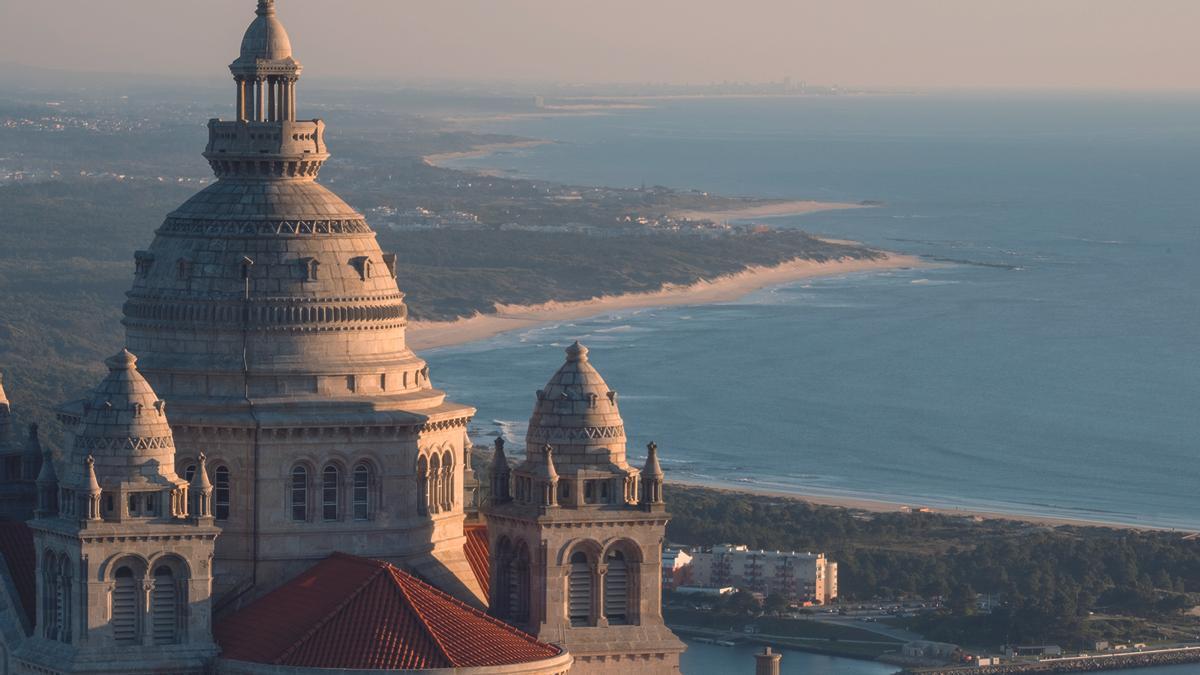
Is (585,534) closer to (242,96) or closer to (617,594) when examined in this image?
(617,594)

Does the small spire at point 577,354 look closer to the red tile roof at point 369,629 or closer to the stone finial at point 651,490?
the stone finial at point 651,490

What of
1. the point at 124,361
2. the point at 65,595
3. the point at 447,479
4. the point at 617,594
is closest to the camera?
the point at 124,361

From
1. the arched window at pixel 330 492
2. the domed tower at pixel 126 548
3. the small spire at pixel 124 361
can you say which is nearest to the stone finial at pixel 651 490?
the arched window at pixel 330 492

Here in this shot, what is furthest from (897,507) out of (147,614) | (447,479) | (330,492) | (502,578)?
(147,614)

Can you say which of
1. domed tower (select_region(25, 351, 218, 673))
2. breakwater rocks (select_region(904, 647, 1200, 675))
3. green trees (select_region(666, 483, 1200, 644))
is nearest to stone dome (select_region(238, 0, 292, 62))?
domed tower (select_region(25, 351, 218, 673))

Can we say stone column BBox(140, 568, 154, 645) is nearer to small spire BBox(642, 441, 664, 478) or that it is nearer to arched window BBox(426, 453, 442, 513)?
arched window BBox(426, 453, 442, 513)
